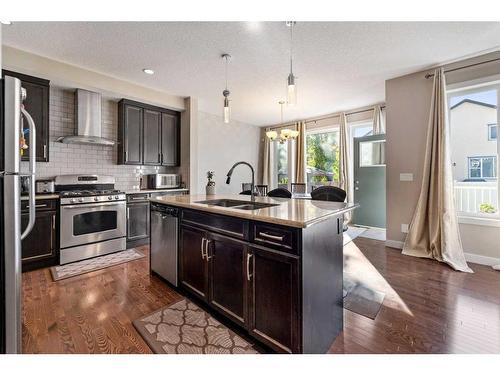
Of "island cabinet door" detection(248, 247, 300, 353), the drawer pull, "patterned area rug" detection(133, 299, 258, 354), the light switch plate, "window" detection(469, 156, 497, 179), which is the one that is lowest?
A: "patterned area rug" detection(133, 299, 258, 354)

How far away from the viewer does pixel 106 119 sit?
4082 millimetres

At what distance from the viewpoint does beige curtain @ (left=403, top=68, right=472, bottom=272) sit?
9.93ft

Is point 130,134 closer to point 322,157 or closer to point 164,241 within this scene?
point 164,241

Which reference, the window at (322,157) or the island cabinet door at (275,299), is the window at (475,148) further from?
the island cabinet door at (275,299)

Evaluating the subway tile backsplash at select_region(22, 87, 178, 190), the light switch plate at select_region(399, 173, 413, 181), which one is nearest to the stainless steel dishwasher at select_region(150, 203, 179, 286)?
the subway tile backsplash at select_region(22, 87, 178, 190)

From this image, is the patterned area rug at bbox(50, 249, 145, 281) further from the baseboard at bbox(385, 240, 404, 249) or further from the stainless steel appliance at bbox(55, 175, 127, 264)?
the baseboard at bbox(385, 240, 404, 249)

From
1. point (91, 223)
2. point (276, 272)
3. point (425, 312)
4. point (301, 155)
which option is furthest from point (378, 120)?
point (91, 223)

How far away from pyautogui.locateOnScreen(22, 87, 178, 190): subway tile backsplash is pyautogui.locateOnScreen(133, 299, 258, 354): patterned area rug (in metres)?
2.99

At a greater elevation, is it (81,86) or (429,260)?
(81,86)

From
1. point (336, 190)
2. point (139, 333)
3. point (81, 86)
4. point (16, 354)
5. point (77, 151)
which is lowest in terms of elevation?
point (139, 333)

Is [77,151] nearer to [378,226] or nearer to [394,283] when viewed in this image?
[394,283]
